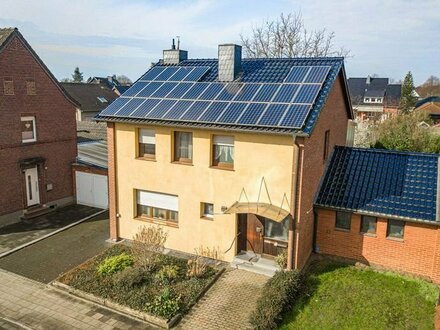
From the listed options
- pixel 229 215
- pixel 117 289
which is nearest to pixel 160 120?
pixel 229 215

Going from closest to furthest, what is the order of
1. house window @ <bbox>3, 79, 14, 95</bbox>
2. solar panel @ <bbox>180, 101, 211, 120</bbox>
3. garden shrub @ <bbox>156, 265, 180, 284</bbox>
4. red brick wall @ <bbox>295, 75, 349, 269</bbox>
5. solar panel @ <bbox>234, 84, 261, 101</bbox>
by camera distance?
garden shrub @ <bbox>156, 265, 180, 284</bbox>, red brick wall @ <bbox>295, 75, 349, 269</bbox>, solar panel @ <bbox>180, 101, 211, 120</bbox>, solar panel @ <bbox>234, 84, 261, 101</bbox>, house window @ <bbox>3, 79, 14, 95</bbox>

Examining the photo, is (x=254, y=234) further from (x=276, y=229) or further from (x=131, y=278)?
(x=131, y=278)

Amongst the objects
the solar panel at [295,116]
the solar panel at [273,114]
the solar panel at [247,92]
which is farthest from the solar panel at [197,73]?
the solar panel at [295,116]

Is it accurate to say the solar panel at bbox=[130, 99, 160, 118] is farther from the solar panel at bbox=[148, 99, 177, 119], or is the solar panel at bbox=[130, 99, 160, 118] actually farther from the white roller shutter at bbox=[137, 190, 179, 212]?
the white roller shutter at bbox=[137, 190, 179, 212]

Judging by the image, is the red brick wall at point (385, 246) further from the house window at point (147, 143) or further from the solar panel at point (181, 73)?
the solar panel at point (181, 73)

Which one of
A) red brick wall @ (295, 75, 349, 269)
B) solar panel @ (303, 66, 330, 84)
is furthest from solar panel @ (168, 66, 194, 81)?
red brick wall @ (295, 75, 349, 269)

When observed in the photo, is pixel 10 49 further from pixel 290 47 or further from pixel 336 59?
pixel 290 47
